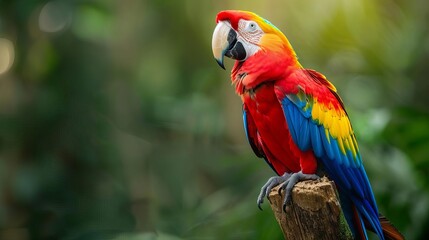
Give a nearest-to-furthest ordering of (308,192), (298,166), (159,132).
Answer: (308,192) < (298,166) < (159,132)

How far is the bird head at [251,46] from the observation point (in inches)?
48.7

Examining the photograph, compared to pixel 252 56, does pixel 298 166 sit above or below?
below

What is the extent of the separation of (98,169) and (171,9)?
91 centimetres

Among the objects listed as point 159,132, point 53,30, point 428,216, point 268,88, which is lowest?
point 428,216

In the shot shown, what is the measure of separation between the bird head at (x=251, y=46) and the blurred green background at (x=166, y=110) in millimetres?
1199

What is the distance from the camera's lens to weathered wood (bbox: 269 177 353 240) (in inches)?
47.1

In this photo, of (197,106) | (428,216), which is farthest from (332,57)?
(428,216)

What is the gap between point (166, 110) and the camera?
360 cm

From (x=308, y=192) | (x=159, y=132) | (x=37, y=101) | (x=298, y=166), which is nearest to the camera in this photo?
(x=308, y=192)

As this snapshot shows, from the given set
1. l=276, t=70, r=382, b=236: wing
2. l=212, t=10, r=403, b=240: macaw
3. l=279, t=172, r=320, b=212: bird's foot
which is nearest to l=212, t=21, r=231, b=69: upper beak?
l=212, t=10, r=403, b=240: macaw

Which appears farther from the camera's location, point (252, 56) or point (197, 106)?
point (197, 106)

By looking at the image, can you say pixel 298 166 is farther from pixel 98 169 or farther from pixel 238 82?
pixel 98 169

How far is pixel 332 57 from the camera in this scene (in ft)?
10.2

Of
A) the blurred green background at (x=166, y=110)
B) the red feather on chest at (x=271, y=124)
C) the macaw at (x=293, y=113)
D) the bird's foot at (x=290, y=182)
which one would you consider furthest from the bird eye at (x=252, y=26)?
the blurred green background at (x=166, y=110)
